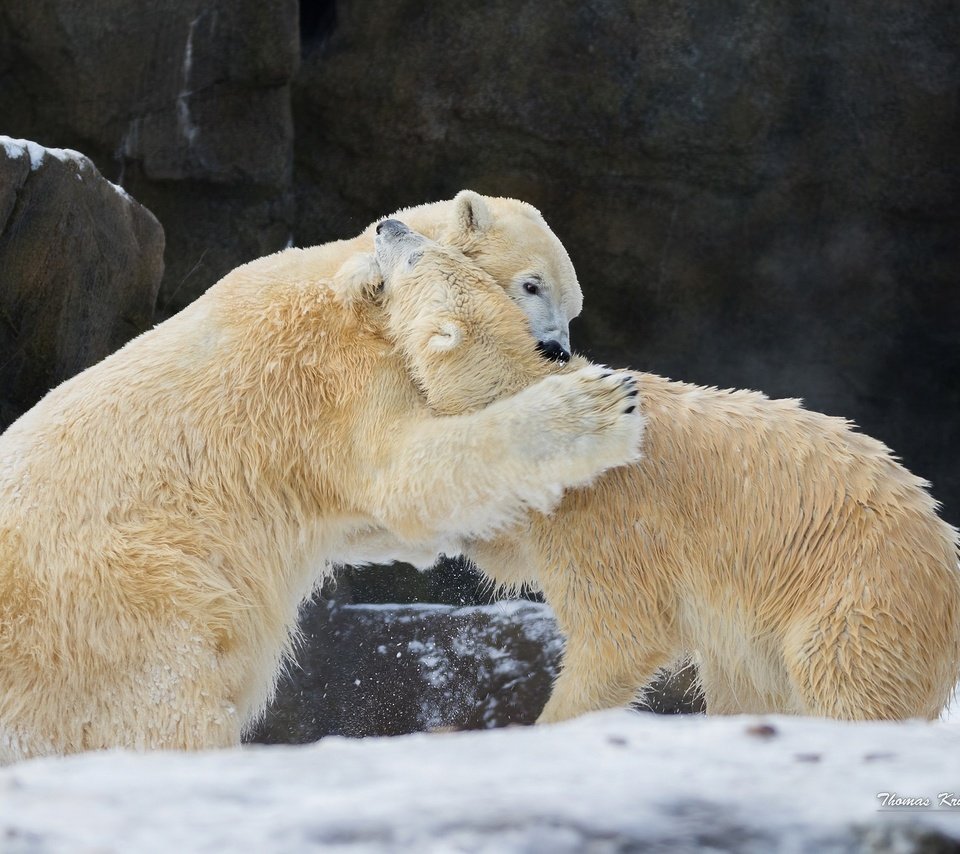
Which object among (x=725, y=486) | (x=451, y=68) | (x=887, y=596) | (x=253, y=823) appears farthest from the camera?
(x=451, y=68)

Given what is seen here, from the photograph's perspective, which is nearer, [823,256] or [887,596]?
[887,596]

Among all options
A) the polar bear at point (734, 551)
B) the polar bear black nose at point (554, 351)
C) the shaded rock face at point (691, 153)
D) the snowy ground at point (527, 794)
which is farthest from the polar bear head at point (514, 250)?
the shaded rock face at point (691, 153)

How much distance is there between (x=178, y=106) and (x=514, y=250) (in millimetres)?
4355

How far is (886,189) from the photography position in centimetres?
799

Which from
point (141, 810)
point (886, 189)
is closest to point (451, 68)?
point (886, 189)

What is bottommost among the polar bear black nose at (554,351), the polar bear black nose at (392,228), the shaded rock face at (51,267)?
the shaded rock face at (51,267)

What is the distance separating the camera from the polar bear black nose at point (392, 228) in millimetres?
3219

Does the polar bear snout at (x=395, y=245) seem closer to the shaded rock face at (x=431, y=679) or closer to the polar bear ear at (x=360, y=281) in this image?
the polar bear ear at (x=360, y=281)

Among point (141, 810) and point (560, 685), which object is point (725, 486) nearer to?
point (560, 685)

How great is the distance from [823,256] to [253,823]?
7.63 meters

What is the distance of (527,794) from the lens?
1273 millimetres

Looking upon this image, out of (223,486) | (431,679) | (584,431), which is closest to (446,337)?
(584,431)

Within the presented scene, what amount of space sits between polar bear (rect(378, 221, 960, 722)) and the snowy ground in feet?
4.50

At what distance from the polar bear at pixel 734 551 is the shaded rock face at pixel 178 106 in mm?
4581
